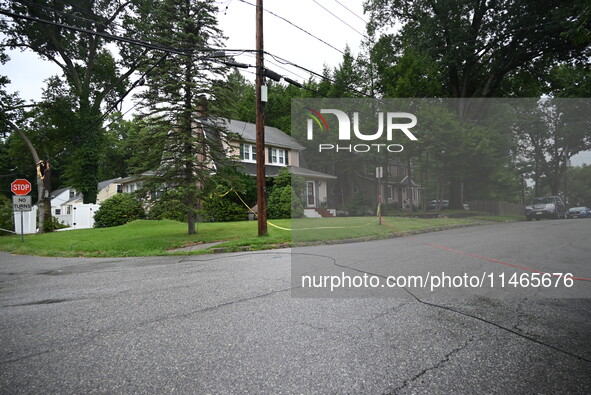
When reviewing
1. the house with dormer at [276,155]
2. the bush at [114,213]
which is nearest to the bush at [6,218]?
the bush at [114,213]

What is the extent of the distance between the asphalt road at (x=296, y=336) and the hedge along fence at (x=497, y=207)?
3.65 meters

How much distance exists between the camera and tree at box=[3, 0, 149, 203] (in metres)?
23.2

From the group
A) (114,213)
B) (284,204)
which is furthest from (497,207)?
(114,213)

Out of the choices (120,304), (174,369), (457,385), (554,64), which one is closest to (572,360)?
(457,385)

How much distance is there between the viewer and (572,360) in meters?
2.51

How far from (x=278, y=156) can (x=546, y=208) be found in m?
22.6

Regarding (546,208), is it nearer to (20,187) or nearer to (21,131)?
(20,187)

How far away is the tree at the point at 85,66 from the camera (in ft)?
76.2

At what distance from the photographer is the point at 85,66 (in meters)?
26.6

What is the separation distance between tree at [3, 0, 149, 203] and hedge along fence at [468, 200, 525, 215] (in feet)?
83.2

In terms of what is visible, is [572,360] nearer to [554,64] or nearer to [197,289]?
[197,289]

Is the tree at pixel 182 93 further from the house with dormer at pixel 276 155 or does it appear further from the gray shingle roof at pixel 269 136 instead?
the gray shingle roof at pixel 269 136

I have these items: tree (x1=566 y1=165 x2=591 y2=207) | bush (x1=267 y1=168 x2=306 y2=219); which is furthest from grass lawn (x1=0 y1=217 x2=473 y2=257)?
tree (x1=566 y1=165 x2=591 y2=207)

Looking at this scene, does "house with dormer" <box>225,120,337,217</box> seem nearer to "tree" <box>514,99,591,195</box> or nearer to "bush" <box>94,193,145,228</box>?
"bush" <box>94,193,145,228</box>
